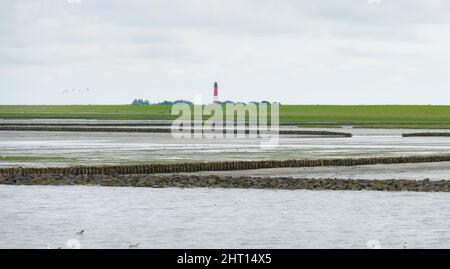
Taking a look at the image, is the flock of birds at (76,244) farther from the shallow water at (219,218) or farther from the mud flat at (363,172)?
the mud flat at (363,172)

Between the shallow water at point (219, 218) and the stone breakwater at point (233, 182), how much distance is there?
123 centimetres

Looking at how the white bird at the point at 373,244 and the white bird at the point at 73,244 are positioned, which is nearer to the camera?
the white bird at the point at 73,244

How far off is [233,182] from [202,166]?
6.46 metres

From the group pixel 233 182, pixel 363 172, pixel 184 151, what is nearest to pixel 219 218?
pixel 233 182

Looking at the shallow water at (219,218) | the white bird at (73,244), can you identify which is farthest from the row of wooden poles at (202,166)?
the white bird at (73,244)

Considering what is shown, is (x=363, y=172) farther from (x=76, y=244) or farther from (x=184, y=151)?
(x=76, y=244)

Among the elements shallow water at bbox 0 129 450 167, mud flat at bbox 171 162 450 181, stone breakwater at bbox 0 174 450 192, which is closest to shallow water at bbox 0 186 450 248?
stone breakwater at bbox 0 174 450 192

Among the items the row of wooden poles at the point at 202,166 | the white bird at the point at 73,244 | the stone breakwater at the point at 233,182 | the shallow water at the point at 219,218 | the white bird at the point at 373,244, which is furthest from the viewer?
the row of wooden poles at the point at 202,166

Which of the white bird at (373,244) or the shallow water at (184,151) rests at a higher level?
the white bird at (373,244)

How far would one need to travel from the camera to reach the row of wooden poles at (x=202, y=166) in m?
49.5

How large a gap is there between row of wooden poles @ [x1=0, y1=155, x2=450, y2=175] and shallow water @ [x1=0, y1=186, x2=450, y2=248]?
498 cm

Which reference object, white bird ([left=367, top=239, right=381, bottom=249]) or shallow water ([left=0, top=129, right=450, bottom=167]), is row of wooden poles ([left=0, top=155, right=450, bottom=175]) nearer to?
shallow water ([left=0, top=129, right=450, bottom=167])
